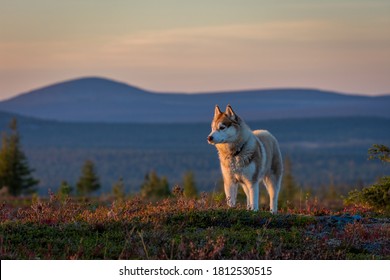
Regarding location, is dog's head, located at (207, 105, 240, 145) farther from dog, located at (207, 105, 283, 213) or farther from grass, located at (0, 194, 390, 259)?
grass, located at (0, 194, 390, 259)

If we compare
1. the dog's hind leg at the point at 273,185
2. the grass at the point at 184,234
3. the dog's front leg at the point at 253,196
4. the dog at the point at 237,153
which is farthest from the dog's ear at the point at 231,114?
the grass at the point at 184,234

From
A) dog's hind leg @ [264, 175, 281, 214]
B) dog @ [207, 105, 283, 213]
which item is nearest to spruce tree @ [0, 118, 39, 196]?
dog's hind leg @ [264, 175, 281, 214]

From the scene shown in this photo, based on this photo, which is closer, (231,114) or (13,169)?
(231,114)

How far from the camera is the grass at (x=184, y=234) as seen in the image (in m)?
10.9

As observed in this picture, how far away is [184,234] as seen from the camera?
11.9 meters

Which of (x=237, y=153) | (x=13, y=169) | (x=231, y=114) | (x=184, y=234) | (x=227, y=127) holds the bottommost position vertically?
(x=13, y=169)

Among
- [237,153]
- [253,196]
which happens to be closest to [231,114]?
[237,153]

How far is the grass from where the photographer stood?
1093 centimetres

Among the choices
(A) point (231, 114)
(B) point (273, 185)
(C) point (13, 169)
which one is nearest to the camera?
Answer: (A) point (231, 114)

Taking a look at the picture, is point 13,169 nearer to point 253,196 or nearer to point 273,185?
point 273,185

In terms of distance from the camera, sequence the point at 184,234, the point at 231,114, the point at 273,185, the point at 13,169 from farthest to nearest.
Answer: the point at 13,169 < the point at 273,185 < the point at 231,114 < the point at 184,234
